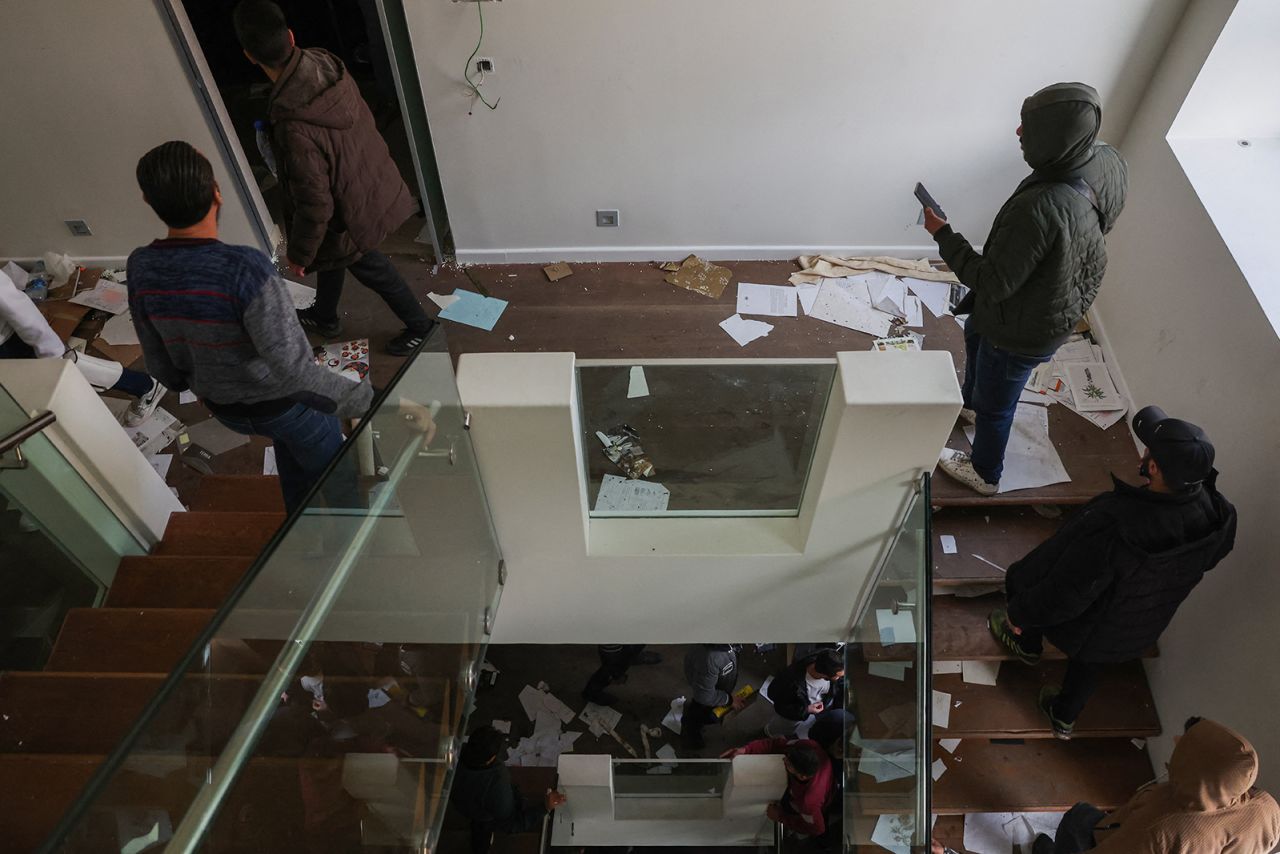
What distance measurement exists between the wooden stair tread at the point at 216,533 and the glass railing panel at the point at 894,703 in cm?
215

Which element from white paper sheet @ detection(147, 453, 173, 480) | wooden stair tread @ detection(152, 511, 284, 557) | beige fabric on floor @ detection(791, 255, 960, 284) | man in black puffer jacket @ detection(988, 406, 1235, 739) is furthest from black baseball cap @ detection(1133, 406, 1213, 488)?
white paper sheet @ detection(147, 453, 173, 480)

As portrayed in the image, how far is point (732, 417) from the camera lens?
8.75 feet

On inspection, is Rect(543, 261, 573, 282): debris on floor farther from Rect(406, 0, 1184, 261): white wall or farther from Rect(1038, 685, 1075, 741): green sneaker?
Rect(1038, 685, 1075, 741): green sneaker

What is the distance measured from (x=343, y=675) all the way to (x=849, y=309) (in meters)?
3.36

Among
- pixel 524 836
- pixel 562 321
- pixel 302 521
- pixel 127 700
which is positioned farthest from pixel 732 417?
pixel 524 836

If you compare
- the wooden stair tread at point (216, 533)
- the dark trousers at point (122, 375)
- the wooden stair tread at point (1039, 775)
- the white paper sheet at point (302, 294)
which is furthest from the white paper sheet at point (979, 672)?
the dark trousers at point (122, 375)

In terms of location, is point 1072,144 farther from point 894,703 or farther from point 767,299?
point 767,299

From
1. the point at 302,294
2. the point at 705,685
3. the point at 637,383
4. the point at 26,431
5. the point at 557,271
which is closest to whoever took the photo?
the point at 26,431

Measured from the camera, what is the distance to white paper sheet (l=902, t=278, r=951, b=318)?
4621mm

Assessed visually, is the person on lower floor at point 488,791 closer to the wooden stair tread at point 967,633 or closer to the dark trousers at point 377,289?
the wooden stair tread at point 967,633

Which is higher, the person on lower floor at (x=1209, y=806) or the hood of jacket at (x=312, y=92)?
the hood of jacket at (x=312, y=92)

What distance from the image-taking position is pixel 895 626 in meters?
2.77

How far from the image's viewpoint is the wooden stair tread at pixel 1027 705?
3289 mm

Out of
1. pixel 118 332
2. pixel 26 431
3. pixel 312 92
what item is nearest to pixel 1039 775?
pixel 26 431
